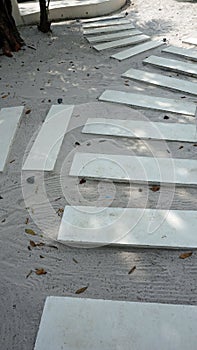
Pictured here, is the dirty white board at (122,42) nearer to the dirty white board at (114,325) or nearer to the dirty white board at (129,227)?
the dirty white board at (129,227)

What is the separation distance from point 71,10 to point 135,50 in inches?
102

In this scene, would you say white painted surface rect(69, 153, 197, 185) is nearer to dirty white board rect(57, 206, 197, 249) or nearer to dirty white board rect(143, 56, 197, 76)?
dirty white board rect(57, 206, 197, 249)

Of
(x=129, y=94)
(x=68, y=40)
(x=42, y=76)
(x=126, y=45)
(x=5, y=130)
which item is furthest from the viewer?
(x=68, y=40)

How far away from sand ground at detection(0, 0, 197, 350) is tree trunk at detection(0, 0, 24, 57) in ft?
4.25

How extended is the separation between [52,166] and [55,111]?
1.08m

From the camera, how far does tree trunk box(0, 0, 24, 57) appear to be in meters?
5.61

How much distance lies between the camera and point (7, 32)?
5699mm

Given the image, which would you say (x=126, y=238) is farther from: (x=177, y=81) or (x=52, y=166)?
(x=177, y=81)

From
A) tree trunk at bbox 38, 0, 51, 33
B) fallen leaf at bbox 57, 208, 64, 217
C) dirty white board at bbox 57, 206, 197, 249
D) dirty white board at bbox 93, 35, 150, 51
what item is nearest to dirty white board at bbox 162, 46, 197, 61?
dirty white board at bbox 93, 35, 150, 51

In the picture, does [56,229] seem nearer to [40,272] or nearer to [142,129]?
[40,272]

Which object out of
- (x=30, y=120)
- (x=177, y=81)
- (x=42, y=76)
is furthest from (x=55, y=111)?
(x=177, y=81)

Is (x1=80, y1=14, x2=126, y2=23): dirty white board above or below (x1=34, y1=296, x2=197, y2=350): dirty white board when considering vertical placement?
above

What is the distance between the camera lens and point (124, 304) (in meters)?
1.97

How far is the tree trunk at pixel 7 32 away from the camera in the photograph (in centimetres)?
561
